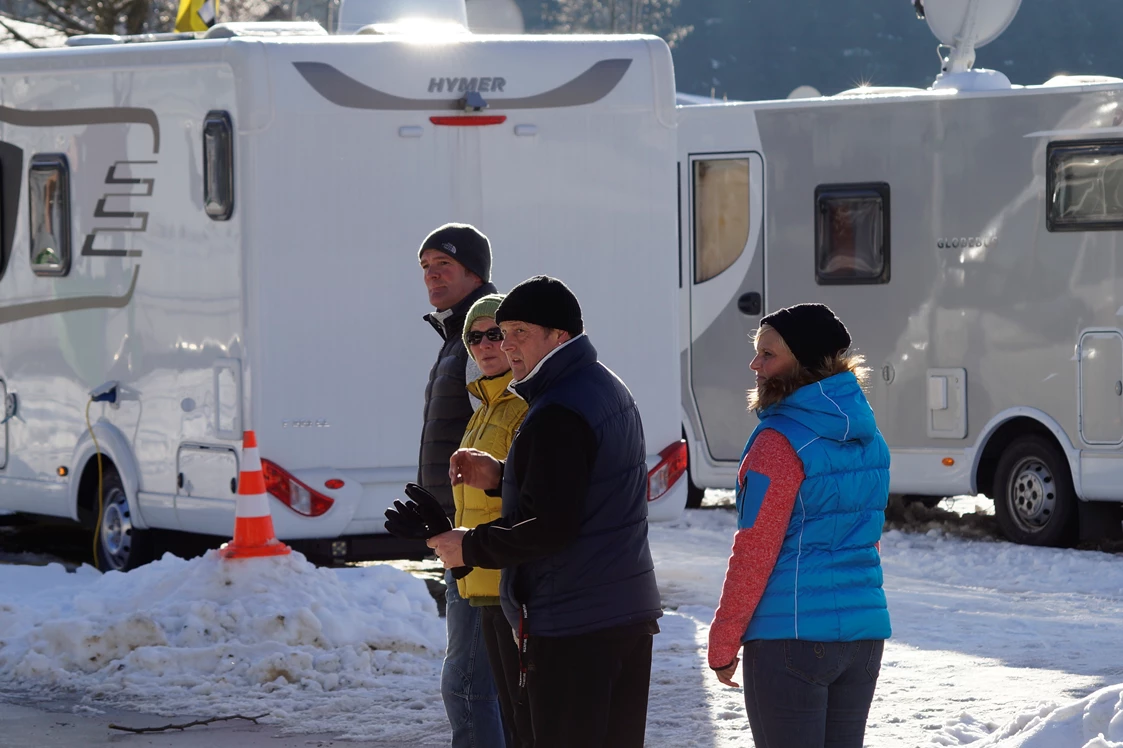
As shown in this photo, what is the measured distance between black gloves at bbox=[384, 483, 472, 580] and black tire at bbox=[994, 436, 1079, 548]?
7.66m

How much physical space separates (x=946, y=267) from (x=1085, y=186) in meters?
1.07

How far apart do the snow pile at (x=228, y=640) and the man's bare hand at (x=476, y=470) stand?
307cm

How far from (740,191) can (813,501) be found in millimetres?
8648

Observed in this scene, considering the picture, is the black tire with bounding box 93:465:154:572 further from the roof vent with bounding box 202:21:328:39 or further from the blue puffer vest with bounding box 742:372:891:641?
the blue puffer vest with bounding box 742:372:891:641

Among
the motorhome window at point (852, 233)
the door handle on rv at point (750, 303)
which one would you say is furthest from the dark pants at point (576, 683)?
the door handle on rv at point (750, 303)

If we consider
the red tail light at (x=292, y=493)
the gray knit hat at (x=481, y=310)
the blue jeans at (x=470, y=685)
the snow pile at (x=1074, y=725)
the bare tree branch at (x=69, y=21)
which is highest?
the bare tree branch at (x=69, y=21)

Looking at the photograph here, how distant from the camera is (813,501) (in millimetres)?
4352

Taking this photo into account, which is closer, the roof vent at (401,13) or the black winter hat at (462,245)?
the black winter hat at (462,245)

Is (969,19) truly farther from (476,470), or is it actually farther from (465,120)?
(476,470)

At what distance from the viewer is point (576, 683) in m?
4.45

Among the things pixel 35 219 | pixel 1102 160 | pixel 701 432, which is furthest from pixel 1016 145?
pixel 35 219

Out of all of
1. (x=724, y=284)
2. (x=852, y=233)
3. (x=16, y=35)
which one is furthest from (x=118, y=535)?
(x=16, y=35)

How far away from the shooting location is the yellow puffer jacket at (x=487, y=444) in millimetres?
4930

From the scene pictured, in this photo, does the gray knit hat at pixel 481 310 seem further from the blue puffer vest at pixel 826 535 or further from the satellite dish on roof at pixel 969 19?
the satellite dish on roof at pixel 969 19
